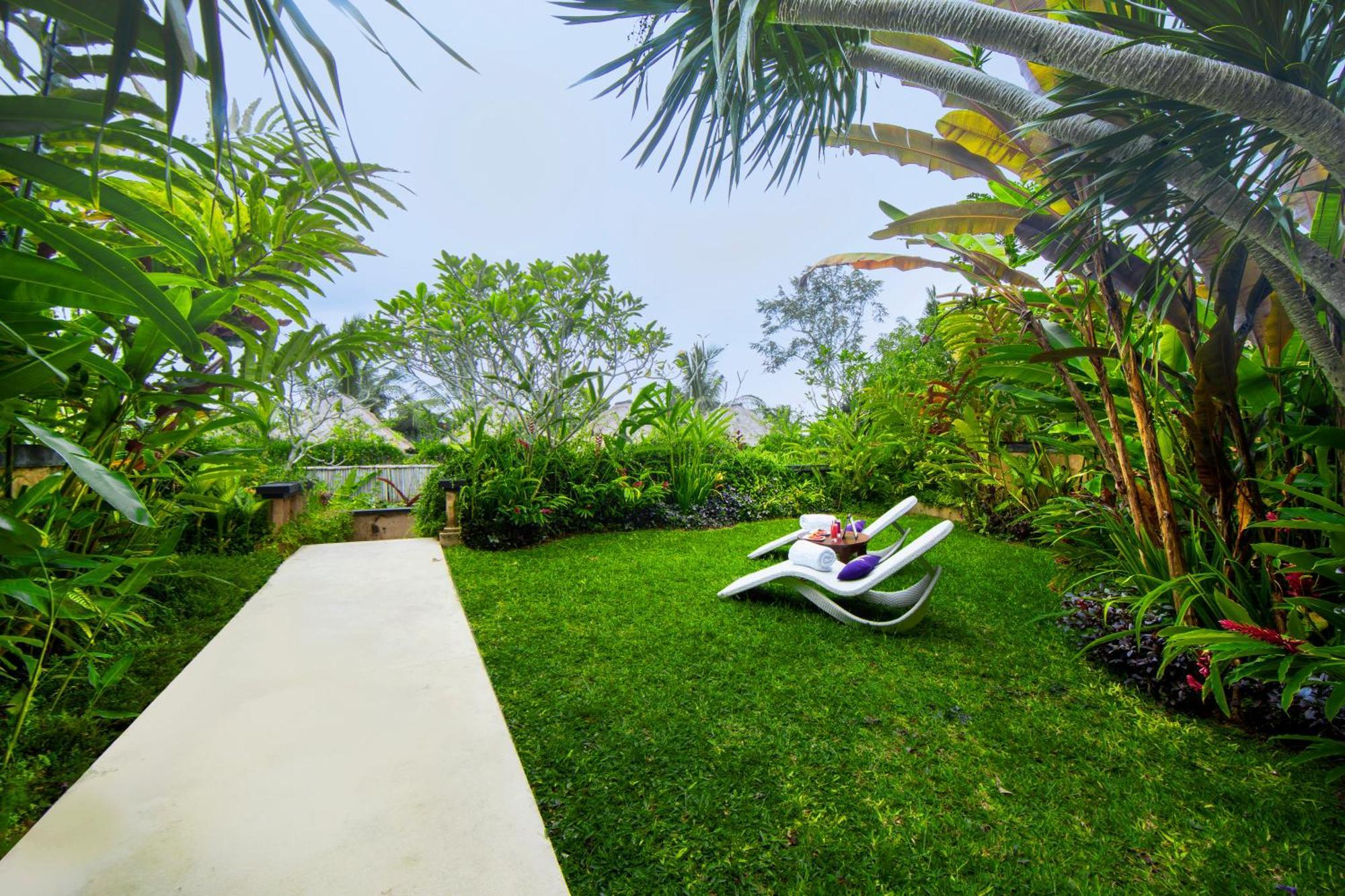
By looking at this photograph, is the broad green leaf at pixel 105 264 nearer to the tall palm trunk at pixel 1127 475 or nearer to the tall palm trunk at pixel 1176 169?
the tall palm trunk at pixel 1176 169

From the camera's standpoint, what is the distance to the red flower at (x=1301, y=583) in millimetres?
1688

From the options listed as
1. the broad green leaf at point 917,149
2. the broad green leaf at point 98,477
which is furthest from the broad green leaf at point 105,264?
the broad green leaf at point 917,149

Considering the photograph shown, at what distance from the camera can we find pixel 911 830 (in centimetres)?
132

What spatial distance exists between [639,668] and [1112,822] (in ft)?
5.11

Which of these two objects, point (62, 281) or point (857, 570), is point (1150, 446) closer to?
point (857, 570)

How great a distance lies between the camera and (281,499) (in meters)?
4.28

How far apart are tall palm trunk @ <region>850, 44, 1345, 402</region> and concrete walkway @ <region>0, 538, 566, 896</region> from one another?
2.10 meters

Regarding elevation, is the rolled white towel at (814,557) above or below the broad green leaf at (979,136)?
below

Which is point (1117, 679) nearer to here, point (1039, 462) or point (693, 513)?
point (1039, 462)

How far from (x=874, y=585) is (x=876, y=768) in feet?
4.09

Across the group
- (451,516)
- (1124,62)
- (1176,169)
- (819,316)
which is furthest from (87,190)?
(819,316)

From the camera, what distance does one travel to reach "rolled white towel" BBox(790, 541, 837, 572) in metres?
2.90

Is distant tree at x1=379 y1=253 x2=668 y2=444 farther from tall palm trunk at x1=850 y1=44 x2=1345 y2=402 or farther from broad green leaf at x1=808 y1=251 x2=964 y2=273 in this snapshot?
tall palm trunk at x1=850 y1=44 x2=1345 y2=402

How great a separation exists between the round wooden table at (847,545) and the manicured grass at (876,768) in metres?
0.74
